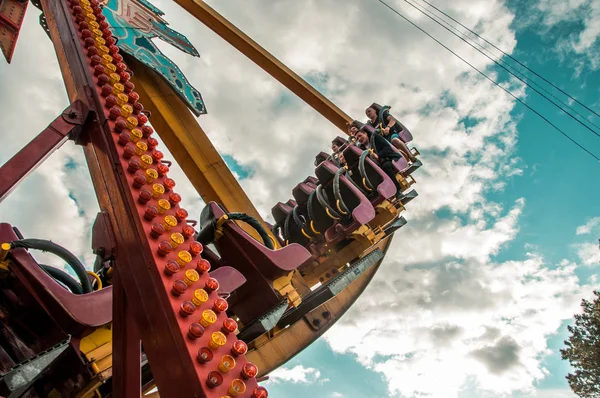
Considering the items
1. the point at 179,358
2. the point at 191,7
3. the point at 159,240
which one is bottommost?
the point at 179,358

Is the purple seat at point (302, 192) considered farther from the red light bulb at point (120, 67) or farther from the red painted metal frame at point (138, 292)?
the red painted metal frame at point (138, 292)

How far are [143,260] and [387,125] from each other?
6212mm

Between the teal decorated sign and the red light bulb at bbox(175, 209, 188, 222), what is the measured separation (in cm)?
302

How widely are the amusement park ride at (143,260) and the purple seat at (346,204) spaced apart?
2 centimetres

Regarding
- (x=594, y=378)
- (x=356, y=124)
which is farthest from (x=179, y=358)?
(x=594, y=378)

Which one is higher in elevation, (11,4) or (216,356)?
(11,4)

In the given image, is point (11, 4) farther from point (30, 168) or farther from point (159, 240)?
point (159, 240)

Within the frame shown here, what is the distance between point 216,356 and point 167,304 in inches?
12.4

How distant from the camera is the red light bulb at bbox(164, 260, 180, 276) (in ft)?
6.23

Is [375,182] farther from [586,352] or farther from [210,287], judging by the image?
[586,352]

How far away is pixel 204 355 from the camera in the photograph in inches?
63.7

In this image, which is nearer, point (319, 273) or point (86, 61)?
point (86, 61)

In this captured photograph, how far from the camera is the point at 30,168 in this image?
255 cm

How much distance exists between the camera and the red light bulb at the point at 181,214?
7.61 ft
